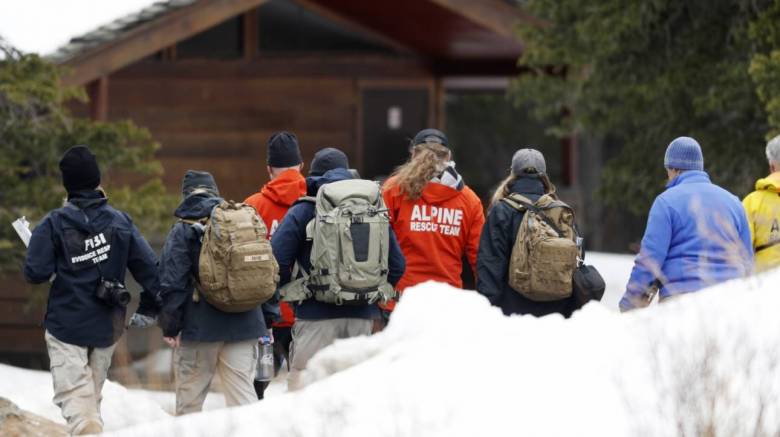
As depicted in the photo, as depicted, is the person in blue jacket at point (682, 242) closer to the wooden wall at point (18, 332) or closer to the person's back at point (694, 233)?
the person's back at point (694, 233)

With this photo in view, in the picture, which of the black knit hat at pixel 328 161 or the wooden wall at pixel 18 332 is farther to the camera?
the wooden wall at pixel 18 332

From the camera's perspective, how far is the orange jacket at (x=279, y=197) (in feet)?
26.7

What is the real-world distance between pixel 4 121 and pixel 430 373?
26.3ft

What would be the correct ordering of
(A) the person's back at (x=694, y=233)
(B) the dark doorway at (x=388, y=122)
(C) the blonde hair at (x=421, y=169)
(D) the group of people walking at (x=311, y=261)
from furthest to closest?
(B) the dark doorway at (x=388, y=122) < (C) the blonde hair at (x=421, y=169) < (D) the group of people walking at (x=311, y=261) < (A) the person's back at (x=694, y=233)

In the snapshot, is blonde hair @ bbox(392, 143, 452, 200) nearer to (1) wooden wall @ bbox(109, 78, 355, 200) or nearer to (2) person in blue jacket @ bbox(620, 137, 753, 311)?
(2) person in blue jacket @ bbox(620, 137, 753, 311)

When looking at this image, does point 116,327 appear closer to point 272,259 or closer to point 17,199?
point 272,259

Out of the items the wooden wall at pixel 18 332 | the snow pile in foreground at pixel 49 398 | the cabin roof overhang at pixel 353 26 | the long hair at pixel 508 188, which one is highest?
the cabin roof overhang at pixel 353 26

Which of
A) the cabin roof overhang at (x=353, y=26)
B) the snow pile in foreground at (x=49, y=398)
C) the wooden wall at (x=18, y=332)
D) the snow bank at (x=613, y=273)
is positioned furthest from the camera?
the cabin roof overhang at (x=353, y=26)

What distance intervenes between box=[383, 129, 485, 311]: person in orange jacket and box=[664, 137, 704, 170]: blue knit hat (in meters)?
1.25

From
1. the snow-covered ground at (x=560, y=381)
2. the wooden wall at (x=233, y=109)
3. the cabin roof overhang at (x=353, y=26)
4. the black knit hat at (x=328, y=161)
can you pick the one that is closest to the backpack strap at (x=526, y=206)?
the black knit hat at (x=328, y=161)

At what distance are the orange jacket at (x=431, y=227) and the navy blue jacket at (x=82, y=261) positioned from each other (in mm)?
1463

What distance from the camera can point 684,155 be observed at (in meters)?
7.27

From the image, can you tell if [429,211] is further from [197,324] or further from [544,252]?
[197,324]

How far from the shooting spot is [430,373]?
5238 mm
